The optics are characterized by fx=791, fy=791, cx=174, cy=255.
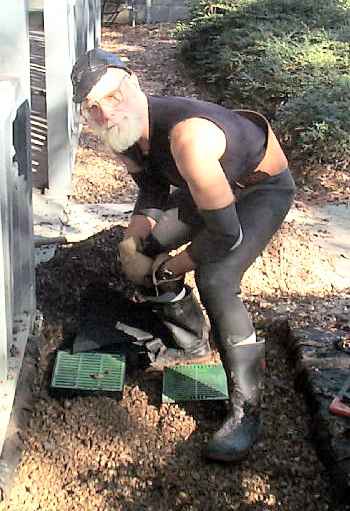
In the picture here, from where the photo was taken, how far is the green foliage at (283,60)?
627 cm

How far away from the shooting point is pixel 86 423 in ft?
9.32

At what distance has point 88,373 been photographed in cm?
306

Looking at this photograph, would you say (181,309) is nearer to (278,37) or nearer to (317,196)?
(317,196)

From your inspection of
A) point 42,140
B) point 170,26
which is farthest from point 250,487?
point 170,26

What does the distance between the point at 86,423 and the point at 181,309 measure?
604 millimetres

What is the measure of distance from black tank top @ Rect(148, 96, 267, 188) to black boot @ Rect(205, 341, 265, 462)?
60 centimetres

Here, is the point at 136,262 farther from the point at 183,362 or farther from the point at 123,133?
the point at 123,133

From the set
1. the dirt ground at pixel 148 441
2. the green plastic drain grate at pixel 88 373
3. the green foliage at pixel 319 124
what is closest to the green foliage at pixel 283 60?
the green foliage at pixel 319 124

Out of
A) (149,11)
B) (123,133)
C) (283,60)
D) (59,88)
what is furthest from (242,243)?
(149,11)

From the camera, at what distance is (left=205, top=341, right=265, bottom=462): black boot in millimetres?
2670

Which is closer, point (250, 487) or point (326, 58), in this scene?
point (250, 487)

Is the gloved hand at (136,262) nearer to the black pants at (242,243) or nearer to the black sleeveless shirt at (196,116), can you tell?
the black pants at (242,243)

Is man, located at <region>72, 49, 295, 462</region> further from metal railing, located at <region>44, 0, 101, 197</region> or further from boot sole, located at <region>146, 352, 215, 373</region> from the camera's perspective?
metal railing, located at <region>44, 0, 101, 197</region>

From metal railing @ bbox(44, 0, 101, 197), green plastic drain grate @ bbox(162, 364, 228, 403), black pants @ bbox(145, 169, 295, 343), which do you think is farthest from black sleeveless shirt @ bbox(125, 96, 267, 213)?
metal railing @ bbox(44, 0, 101, 197)
